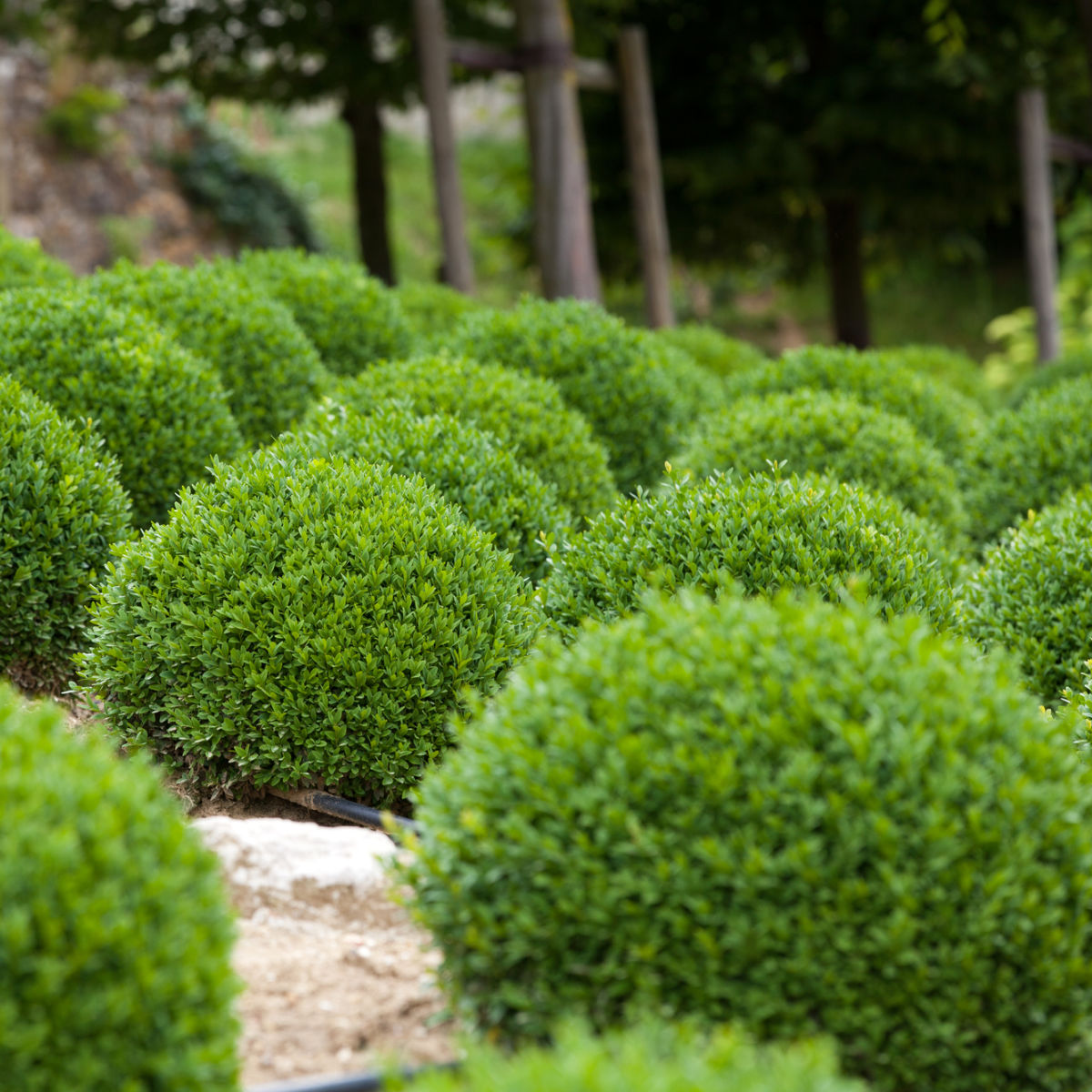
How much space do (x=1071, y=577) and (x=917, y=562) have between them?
2.46 feet

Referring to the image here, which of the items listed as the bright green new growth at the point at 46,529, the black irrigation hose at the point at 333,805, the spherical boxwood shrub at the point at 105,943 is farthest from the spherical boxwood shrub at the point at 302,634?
the spherical boxwood shrub at the point at 105,943

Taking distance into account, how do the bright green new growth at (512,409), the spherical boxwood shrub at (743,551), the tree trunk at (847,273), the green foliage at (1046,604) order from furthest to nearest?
the tree trunk at (847,273)
the bright green new growth at (512,409)
the green foliage at (1046,604)
the spherical boxwood shrub at (743,551)

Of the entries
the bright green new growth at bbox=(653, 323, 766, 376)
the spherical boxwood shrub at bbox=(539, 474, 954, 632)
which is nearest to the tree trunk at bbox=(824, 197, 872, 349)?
the bright green new growth at bbox=(653, 323, 766, 376)

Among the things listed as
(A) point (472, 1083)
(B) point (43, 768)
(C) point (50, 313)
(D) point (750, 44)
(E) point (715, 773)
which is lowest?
(A) point (472, 1083)

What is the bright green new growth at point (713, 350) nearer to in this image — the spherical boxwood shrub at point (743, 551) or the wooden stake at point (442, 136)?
the wooden stake at point (442, 136)

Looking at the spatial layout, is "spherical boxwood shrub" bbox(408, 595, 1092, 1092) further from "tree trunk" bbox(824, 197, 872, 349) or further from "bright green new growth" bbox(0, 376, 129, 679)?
"tree trunk" bbox(824, 197, 872, 349)

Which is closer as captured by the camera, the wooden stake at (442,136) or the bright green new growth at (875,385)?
the bright green new growth at (875,385)

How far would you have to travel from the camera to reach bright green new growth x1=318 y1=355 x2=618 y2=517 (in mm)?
6395

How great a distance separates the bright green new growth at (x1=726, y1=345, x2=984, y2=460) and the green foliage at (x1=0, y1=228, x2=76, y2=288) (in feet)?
14.3

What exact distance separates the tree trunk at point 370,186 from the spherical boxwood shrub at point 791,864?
37.1 ft

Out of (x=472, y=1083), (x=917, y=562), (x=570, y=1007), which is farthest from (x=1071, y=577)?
(x=472, y=1083)

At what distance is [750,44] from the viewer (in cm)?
1512

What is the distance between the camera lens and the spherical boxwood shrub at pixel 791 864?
2883mm

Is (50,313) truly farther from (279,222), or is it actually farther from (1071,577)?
(279,222)
